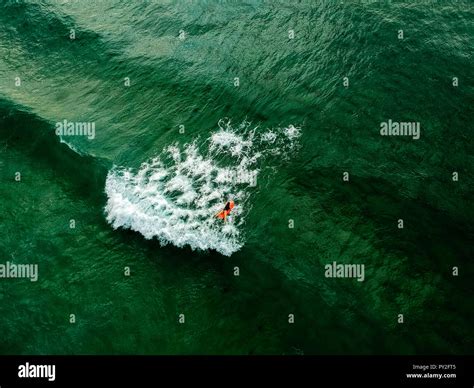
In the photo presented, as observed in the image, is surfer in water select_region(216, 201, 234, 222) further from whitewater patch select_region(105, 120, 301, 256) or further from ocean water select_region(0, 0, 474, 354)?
ocean water select_region(0, 0, 474, 354)

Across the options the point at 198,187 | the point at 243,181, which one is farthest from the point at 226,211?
the point at 198,187

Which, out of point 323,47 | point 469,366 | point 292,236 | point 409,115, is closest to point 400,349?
point 469,366

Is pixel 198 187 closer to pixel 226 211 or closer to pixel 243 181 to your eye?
pixel 243 181

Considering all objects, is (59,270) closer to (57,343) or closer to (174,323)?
(57,343)

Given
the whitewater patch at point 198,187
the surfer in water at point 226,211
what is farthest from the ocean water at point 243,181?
the surfer in water at point 226,211

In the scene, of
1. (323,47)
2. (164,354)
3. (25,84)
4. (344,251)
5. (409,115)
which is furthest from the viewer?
(25,84)

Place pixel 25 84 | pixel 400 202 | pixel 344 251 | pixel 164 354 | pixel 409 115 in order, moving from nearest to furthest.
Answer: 1. pixel 164 354
2. pixel 344 251
3. pixel 400 202
4. pixel 409 115
5. pixel 25 84
